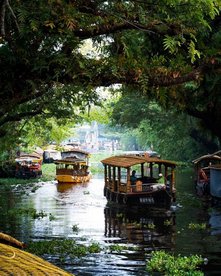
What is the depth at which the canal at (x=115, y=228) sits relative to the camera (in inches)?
525

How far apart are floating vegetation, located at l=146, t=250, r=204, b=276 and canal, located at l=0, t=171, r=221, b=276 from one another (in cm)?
29

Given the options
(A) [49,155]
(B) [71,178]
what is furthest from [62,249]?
(A) [49,155]

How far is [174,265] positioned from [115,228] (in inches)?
294

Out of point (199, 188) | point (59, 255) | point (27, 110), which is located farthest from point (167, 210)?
point (59, 255)

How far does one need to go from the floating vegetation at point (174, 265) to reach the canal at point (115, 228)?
29cm

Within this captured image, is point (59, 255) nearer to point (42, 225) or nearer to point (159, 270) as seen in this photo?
point (159, 270)

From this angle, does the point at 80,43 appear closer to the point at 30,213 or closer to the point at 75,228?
the point at 75,228

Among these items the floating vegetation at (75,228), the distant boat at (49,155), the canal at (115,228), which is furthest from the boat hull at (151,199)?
the distant boat at (49,155)

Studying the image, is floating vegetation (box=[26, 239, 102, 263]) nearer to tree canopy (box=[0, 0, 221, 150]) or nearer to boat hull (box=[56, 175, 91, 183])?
tree canopy (box=[0, 0, 221, 150])

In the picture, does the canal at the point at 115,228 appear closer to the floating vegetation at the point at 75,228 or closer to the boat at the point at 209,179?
the floating vegetation at the point at 75,228

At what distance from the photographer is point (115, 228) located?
1955 centimetres

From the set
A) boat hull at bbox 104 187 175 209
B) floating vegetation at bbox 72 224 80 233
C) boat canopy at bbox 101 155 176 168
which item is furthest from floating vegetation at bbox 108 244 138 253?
boat canopy at bbox 101 155 176 168

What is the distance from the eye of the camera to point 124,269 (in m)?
12.6

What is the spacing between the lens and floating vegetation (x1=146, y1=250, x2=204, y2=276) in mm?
11781
